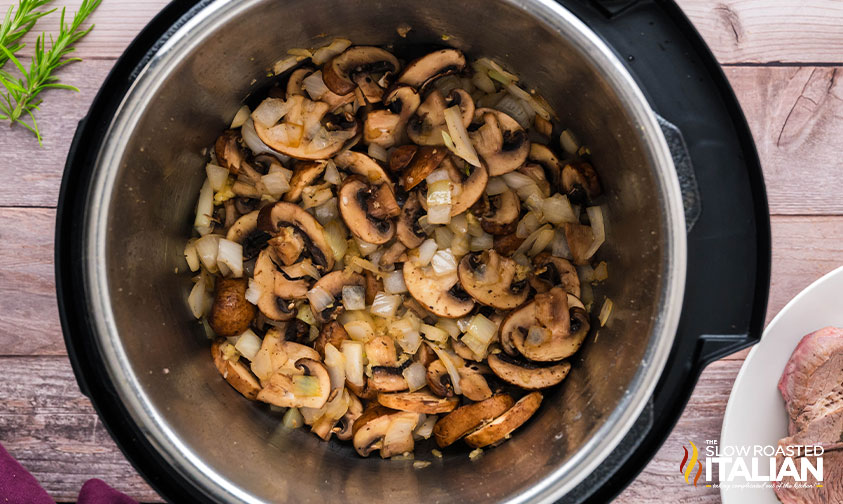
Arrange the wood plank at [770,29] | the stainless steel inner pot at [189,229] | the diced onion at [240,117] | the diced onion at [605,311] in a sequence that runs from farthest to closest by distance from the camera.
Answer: the wood plank at [770,29] → the diced onion at [240,117] → the diced onion at [605,311] → the stainless steel inner pot at [189,229]

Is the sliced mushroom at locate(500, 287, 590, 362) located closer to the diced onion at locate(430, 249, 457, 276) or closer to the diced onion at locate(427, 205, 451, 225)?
the diced onion at locate(430, 249, 457, 276)

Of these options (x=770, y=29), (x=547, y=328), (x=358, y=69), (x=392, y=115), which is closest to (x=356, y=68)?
(x=358, y=69)

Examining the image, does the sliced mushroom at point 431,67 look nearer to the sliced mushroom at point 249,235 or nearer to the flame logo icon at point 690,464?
the sliced mushroom at point 249,235

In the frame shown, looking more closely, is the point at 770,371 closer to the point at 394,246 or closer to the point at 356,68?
the point at 394,246

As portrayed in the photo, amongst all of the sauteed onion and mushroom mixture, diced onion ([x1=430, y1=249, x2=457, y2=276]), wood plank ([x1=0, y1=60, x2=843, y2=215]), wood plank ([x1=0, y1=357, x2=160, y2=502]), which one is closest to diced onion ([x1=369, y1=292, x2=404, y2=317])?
the sauteed onion and mushroom mixture

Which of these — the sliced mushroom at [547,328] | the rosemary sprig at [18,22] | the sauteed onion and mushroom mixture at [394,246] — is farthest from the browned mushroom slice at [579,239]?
the rosemary sprig at [18,22]

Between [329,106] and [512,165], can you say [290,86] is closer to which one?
[329,106]
